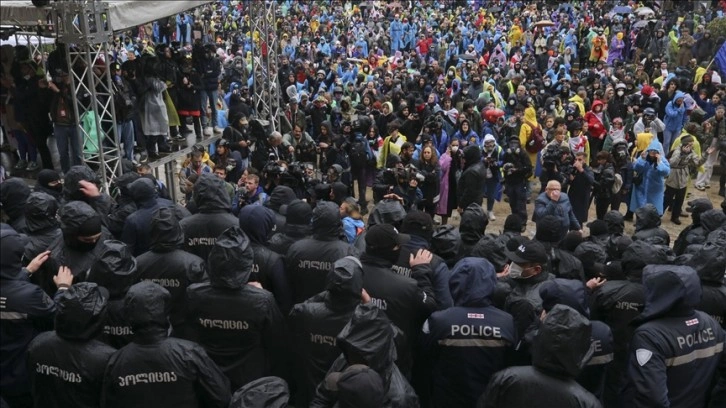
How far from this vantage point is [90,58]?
860 cm

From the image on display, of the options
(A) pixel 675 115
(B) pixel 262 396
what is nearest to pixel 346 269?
(B) pixel 262 396

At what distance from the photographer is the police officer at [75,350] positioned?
3.99 m

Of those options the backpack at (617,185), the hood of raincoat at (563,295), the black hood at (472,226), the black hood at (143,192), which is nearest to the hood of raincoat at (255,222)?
the black hood at (143,192)

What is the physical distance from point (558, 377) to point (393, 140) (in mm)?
7941

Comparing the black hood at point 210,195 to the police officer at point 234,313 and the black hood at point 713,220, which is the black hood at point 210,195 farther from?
the black hood at point 713,220

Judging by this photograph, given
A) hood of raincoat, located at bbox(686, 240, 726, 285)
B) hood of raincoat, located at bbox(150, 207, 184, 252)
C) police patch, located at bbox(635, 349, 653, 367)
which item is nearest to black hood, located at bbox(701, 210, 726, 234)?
hood of raincoat, located at bbox(686, 240, 726, 285)

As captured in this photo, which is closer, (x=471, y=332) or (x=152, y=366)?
(x=152, y=366)

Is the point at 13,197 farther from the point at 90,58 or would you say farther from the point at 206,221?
the point at 90,58

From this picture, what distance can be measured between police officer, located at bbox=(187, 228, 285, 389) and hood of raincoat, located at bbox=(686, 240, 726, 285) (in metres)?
2.86

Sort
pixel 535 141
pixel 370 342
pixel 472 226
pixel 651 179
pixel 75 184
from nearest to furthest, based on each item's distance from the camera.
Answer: pixel 370 342, pixel 472 226, pixel 75 184, pixel 651 179, pixel 535 141

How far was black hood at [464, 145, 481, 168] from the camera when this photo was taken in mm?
10297

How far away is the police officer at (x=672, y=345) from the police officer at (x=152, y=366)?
241 cm

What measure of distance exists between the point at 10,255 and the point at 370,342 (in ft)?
7.86

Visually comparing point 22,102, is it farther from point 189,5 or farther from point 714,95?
point 714,95
